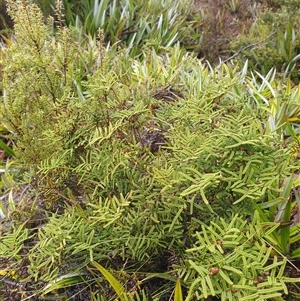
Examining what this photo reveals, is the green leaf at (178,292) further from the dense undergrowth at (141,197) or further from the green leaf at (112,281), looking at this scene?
the green leaf at (112,281)

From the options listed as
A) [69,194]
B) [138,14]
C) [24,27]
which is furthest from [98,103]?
[138,14]

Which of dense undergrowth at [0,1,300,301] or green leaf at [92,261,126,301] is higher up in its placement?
dense undergrowth at [0,1,300,301]

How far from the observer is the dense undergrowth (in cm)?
126

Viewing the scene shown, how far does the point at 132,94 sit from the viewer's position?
6.72ft

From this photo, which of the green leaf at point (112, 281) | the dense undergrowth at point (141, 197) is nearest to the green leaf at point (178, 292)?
the dense undergrowth at point (141, 197)

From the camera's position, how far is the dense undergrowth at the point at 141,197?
126 cm

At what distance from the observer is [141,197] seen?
1.44 metres

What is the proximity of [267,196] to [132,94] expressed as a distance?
82 cm

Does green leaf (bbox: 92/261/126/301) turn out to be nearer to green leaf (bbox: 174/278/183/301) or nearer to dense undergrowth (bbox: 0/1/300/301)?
dense undergrowth (bbox: 0/1/300/301)

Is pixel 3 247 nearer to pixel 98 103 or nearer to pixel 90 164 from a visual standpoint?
pixel 90 164

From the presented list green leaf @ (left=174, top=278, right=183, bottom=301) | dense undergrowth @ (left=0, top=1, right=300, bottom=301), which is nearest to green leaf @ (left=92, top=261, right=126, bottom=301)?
dense undergrowth @ (left=0, top=1, right=300, bottom=301)

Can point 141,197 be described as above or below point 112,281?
above

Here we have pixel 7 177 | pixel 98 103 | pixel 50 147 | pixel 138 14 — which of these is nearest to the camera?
pixel 98 103

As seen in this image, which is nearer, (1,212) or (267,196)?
(267,196)
